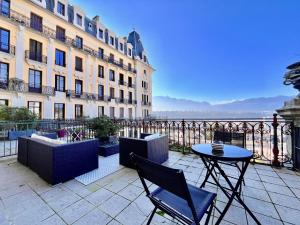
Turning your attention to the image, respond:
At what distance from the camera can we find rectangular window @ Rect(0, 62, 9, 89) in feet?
38.0

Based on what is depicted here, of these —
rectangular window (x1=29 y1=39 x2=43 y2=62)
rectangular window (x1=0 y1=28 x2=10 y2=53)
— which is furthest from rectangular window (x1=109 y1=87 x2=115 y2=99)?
rectangular window (x1=0 y1=28 x2=10 y2=53)

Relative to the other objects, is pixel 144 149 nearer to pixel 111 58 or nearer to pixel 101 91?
pixel 101 91

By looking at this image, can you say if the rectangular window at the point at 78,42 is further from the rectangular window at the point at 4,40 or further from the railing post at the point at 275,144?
the railing post at the point at 275,144

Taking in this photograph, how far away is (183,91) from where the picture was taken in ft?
198

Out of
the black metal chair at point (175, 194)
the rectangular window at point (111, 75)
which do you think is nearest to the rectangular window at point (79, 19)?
the rectangular window at point (111, 75)

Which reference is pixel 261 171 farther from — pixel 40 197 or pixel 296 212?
pixel 40 197

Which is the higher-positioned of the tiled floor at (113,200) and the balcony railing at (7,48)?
the balcony railing at (7,48)

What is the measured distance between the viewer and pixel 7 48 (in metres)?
11.9

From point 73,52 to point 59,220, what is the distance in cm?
1840

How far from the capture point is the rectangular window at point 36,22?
13.4m

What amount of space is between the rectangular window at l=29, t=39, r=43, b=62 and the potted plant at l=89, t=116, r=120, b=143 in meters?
12.7

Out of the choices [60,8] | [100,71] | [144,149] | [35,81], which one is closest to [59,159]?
[144,149]

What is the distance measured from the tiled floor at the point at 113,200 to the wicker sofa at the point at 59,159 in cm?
19

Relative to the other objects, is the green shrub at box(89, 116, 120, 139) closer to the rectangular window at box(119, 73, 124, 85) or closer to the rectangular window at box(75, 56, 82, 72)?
the rectangular window at box(75, 56, 82, 72)
